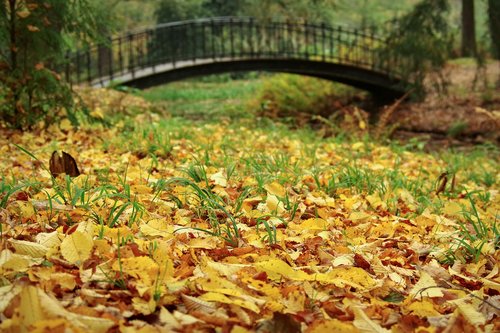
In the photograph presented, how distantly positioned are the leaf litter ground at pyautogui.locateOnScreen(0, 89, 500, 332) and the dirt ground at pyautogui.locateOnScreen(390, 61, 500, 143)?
903cm

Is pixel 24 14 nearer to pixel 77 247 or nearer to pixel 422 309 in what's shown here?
pixel 77 247

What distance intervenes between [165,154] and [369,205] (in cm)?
204

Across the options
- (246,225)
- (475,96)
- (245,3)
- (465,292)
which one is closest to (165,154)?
(246,225)

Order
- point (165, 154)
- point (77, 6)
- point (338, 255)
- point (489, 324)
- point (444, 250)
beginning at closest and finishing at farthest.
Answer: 1. point (489, 324)
2. point (338, 255)
3. point (444, 250)
4. point (165, 154)
5. point (77, 6)

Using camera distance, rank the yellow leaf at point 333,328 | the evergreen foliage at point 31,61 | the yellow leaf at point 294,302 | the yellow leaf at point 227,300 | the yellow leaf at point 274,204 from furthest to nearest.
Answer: the evergreen foliage at point 31,61 → the yellow leaf at point 274,204 → the yellow leaf at point 294,302 → the yellow leaf at point 227,300 → the yellow leaf at point 333,328

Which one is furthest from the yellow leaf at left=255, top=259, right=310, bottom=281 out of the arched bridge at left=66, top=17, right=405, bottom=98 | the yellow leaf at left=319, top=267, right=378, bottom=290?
the arched bridge at left=66, top=17, right=405, bottom=98

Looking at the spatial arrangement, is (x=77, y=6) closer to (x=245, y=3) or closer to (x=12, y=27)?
(x=12, y=27)

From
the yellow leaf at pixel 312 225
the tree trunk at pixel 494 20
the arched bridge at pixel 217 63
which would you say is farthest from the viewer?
the arched bridge at pixel 217 63

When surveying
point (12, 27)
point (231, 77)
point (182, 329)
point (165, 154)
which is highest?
point (12, 27)

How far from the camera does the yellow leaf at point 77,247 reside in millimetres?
1904

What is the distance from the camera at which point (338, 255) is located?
240cm

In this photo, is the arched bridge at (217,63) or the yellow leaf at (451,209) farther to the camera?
the arched bridge at (217,63)

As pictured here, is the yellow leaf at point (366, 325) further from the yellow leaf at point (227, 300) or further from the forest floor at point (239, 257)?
the yellow leaf at point (227, 300)

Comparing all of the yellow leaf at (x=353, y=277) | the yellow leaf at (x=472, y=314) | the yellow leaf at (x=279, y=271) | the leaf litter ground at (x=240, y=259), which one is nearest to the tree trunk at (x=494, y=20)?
the leaf litter ground at (x=240, y=259)
